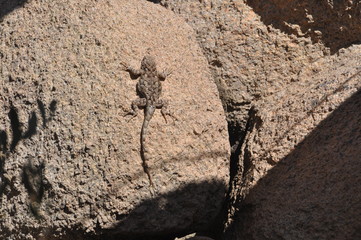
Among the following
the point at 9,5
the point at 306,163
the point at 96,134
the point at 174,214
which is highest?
the point at 9,5

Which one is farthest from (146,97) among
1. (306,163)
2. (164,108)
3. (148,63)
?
(306,163)

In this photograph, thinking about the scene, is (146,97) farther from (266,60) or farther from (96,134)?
(266,60)

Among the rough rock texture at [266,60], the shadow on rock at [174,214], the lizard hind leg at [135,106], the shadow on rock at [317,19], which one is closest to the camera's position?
the shadow on rock at [174,214]

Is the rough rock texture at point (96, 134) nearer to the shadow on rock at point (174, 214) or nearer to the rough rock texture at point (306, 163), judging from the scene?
the shadow on rock at point (174, 214)

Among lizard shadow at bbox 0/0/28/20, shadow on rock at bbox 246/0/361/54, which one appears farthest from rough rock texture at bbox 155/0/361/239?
lizard shadow at bbox 0/0/28/20

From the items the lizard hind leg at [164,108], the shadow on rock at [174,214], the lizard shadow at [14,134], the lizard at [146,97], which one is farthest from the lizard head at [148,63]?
the shadow on rock at [174,214]

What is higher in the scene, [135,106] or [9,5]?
[9,5]
